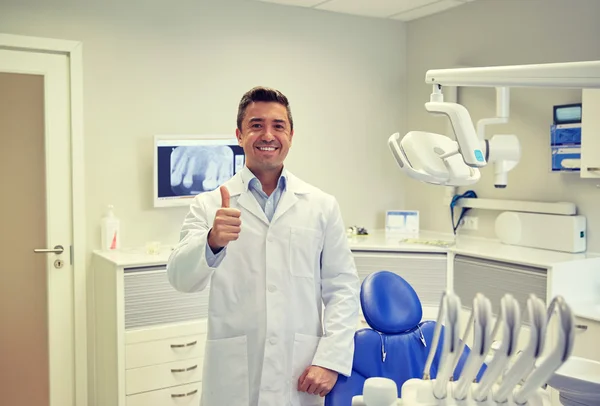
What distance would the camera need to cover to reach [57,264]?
3463mm

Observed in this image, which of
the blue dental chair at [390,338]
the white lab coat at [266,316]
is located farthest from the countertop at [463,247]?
the white lab coat at [266,316]

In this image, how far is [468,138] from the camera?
54.5 inches

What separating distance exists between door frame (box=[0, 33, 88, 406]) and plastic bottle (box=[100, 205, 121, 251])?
102 mm

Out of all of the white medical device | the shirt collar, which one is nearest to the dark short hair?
the shirt collar

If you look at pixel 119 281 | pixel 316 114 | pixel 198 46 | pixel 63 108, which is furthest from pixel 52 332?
pixel 316 114

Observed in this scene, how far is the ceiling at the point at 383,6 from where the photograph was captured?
4.11 metres

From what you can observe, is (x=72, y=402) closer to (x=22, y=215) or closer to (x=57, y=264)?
(x=57, y=264)

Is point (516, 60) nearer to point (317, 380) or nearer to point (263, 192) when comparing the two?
point (263, 192)

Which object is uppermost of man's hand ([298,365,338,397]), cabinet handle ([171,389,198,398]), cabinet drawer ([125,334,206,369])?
man's hand ([298,365,338,397])

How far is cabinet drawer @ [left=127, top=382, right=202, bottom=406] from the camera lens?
323cm

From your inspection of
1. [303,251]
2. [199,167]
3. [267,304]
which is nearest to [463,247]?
[199,167]

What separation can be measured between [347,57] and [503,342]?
11.6 feet

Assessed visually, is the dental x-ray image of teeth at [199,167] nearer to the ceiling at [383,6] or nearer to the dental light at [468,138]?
the ceiling at [383,6]

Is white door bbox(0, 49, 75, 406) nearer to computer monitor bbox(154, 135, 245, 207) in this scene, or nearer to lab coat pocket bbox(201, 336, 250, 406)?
computer monitor bbox(154, 135, 245, 207)
